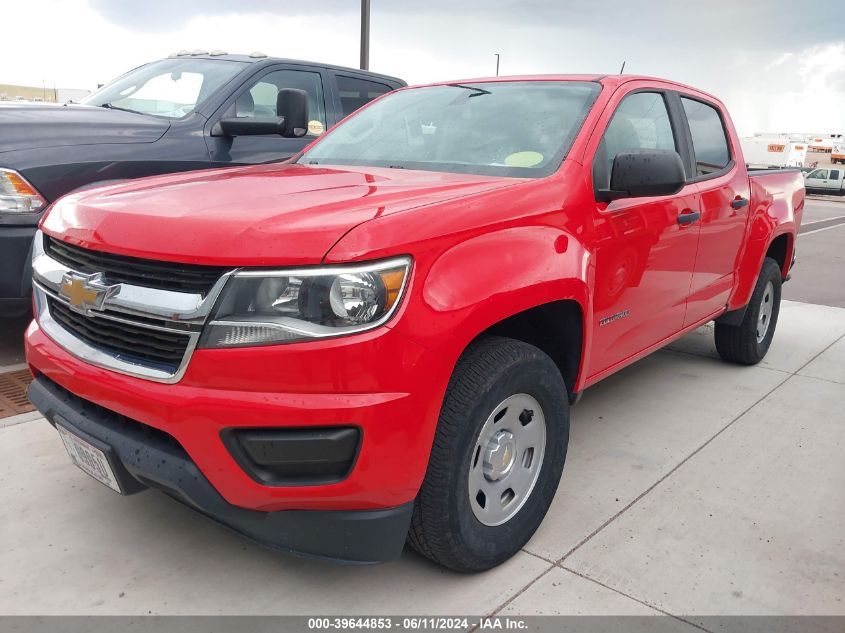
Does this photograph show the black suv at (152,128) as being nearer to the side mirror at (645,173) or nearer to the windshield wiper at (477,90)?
the windshield wiper at (477,90)

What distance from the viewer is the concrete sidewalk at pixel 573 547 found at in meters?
2.38

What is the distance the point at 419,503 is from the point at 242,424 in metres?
0.59

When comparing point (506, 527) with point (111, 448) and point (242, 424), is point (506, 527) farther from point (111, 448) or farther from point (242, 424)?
point (111, 448)

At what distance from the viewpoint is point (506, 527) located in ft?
8.28

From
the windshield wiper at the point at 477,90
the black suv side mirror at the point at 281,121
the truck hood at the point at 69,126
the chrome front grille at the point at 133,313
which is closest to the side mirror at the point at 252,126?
the black suv side mirror at the point at 281,121

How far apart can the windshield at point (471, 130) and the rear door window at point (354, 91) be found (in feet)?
7.86

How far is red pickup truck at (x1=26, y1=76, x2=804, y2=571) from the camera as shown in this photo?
77.1 inches

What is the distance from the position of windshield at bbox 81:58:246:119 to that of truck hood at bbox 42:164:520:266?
259cm

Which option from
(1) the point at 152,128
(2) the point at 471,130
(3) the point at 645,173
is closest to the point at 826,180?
(1) the point at 152,128

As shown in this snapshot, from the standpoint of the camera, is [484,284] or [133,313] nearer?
[133,313]

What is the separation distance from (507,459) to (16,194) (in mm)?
3123

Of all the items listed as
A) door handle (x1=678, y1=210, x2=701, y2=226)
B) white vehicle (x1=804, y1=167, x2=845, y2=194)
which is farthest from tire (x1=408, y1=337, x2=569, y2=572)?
white vehicle (x1=804, y1=167, x2=845, y2=194)

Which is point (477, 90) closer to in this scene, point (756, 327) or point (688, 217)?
point (688, 217)

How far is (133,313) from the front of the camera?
2.11 metres
